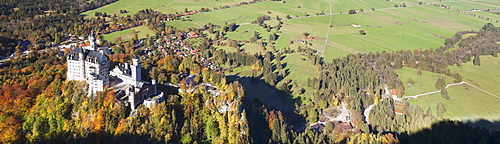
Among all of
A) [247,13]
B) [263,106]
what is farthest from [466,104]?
[247,13]

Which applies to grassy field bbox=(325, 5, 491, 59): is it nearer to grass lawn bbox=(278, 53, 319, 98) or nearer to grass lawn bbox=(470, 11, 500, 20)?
grass lawn bbox=(470, 11, 500, 20)

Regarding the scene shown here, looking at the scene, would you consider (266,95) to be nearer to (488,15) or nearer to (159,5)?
(159,5)

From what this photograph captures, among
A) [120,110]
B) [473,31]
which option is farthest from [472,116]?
[473,31]

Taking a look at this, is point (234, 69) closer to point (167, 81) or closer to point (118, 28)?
point (167, 81)

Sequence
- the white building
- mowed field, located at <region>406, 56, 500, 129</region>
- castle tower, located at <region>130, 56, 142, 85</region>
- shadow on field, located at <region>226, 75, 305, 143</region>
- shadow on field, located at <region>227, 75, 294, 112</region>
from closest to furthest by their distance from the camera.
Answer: castle tower, located at <region>130, 56, 142, 85</region>
the white building
shadow on field, located at <region>226, 75, 305, 143</region>
mowed field, located at <region>406, 56, 500, 129</region>
shadow on field, located at <region>227, 75, 294, 112</region>

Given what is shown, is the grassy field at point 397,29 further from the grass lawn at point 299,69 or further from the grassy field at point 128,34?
the grassy field at point 128,34

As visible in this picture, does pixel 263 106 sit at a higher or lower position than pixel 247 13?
lower

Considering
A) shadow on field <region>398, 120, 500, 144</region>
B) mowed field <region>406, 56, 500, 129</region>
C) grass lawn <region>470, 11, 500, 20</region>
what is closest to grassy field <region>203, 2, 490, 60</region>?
grass lawn <region>470, 11, 500, 20</region>
